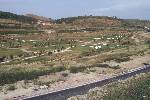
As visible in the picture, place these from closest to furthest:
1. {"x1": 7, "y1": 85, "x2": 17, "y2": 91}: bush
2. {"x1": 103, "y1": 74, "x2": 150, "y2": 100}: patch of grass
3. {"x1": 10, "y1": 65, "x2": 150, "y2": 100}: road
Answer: {"x1": 10, "y1": 65, "x2": 150, "y2": 100}: road, {"x1": 103, "y1": 74, "x2": 150, "y2": 100}: patch of grass, {"x1": 7, "y1": 85, "x2": 17, "y2": 91}: bush

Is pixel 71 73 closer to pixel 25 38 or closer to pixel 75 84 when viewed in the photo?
pixel 75 84

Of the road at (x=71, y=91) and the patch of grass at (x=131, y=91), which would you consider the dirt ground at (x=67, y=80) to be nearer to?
the road at (x=71, y=91)

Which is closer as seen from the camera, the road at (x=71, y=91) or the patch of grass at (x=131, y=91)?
A: the road at (x=71, y=91)

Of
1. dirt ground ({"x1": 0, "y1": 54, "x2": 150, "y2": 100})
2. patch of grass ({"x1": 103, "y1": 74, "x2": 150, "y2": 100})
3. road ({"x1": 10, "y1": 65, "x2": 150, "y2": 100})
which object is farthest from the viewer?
dirt ground ({"x1": 0, "y1": 54, "x2": 150, "y2": 100})

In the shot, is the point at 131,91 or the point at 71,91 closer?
the point at 71,91

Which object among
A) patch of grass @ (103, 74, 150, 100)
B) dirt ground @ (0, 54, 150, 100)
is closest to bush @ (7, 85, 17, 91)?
dirt ground @ (0, 54, 150, 100)

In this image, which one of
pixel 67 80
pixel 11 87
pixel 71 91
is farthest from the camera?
pixel 67 80

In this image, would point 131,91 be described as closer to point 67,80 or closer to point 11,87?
point 67,80

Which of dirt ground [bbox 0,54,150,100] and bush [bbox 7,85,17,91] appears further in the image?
bush [bbox 7,85,17,91]

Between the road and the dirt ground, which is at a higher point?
the road

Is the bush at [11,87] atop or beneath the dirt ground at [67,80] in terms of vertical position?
atop

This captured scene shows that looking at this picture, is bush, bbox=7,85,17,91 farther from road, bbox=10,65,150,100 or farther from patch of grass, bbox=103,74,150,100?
patch of grass, bbox=103,74,150,100

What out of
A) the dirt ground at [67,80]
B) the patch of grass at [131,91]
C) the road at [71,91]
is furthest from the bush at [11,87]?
the patch of grass at [131,91]

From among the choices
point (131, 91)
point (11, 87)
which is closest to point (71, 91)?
point (131, 91)
